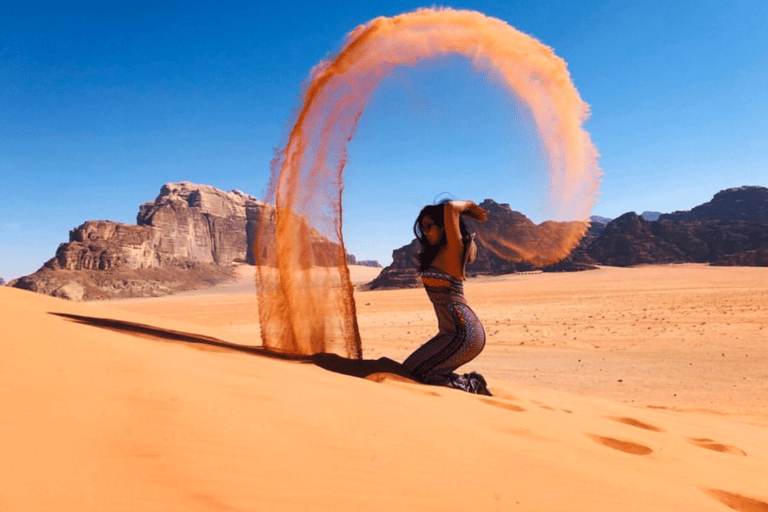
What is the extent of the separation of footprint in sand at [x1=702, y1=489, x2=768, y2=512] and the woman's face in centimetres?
Answer: 317

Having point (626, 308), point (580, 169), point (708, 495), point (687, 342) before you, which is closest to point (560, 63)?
point (580, 169)

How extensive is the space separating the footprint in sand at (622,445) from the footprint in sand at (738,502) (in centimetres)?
71

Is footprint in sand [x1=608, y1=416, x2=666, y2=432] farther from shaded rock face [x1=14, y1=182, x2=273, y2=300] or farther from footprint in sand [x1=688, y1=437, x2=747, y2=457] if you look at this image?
shaded rock face [x1=14, y1=182, x2=273, y2=300]

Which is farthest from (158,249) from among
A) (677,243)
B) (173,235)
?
(677,243)

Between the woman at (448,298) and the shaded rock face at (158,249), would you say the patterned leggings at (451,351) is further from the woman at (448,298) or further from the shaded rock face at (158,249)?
the shaded rock face at (158,249)

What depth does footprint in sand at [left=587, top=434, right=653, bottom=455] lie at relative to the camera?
359 centimetres

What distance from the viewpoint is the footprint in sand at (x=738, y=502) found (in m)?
2.69

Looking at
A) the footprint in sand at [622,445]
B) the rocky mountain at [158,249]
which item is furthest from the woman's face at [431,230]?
the rocky mountain at [158,249]

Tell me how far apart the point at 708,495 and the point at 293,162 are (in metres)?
4.75

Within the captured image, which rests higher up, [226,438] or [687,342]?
[226,438]

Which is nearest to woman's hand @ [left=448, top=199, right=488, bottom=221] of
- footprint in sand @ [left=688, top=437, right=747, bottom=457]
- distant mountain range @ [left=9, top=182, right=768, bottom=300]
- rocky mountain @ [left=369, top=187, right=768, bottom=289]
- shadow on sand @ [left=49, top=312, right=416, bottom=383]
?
shadow on sand @ [left=49, top=312, right=416, bottom=383]

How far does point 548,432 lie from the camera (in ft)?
12.0

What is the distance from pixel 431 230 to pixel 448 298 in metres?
0.73

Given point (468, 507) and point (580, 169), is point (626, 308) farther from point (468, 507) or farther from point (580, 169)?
point (468, 507)
